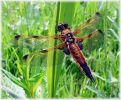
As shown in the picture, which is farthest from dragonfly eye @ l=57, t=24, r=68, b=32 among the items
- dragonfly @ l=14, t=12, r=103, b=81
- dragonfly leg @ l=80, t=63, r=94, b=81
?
dragonfly leg @ l=80, t=63, r=94, b=81

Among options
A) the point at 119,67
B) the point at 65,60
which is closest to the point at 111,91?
the point at 119,67

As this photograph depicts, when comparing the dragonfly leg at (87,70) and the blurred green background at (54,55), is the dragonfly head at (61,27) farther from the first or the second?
the dragonfly leg at (87,70)

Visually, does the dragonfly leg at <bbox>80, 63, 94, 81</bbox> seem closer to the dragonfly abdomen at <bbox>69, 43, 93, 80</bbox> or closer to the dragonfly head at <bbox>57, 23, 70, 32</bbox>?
the dragonfly abdomen at <bbox>69, 43, 93, 80</bbox>

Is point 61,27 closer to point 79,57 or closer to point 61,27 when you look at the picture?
point 61,27

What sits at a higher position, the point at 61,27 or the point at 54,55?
the point at 61,27

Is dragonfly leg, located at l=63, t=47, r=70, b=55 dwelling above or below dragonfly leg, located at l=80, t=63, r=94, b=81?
above

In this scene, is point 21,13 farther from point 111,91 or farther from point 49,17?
point 111,91

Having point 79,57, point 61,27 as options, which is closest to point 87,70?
point 79,57

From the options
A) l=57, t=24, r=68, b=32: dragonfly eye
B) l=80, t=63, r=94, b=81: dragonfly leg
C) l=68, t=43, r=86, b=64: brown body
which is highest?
l=57, t=24, r=68, b=32: dragonfly eye

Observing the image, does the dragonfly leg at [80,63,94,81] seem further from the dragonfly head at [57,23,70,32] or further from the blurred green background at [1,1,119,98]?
the dragonfly head at [57,23,70,32]

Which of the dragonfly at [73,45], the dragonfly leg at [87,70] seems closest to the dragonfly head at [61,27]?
the dragonfly at [73,45]
